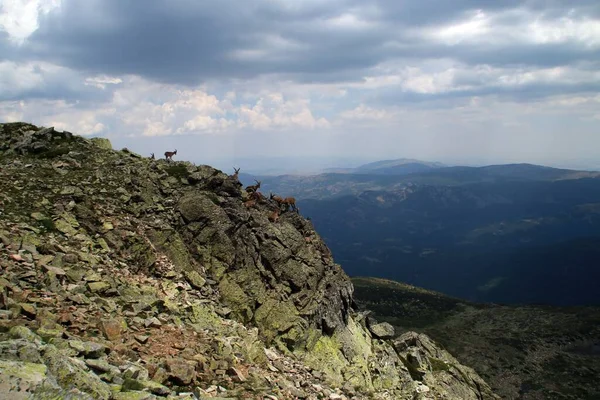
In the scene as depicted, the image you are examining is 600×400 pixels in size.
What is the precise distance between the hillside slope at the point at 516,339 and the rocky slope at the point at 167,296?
55.1 metres

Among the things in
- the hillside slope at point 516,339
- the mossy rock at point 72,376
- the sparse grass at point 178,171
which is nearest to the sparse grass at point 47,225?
the mossy rock at point 72,376

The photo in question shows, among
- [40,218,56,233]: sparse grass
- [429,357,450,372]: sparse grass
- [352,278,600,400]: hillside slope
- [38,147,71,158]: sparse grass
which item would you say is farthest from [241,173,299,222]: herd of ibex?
[352,278,600,400]: hillside slope

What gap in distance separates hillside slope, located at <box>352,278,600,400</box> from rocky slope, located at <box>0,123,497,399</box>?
55.1 metres

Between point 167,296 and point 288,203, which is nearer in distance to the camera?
point 167,296

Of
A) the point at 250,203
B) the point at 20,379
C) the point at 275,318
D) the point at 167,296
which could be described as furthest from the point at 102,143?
the point at 20,379

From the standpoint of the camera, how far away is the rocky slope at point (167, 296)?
1319 centimetres

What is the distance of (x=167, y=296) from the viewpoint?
867 inches

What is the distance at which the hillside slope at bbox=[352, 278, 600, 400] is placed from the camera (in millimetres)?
82625

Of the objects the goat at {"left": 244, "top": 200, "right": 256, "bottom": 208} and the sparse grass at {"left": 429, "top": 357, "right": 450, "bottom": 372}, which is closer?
the goat at {"left": 244, "top": 200, "right": 256, "bottom": 208}

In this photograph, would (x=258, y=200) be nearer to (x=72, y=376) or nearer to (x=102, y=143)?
(x=102, y=143)

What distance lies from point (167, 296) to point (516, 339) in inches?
4392

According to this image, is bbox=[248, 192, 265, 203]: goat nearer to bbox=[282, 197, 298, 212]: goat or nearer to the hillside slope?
bbox=[282, 197, 298, 212]: goat

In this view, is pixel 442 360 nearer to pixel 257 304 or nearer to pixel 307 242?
pixel 307 242

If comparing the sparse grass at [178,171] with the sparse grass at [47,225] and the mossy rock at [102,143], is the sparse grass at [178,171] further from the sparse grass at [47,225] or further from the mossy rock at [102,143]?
the sparse grass at [47,225]
